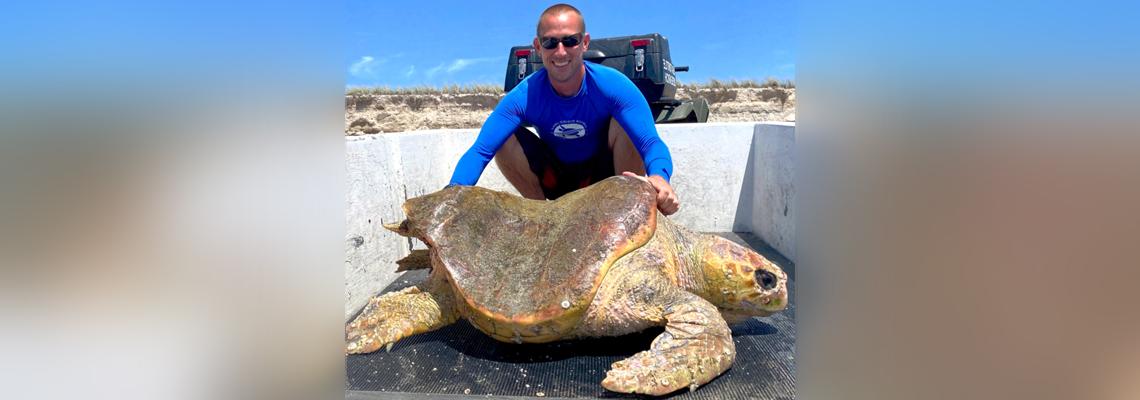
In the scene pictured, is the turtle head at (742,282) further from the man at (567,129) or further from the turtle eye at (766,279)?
the man at (567,129)

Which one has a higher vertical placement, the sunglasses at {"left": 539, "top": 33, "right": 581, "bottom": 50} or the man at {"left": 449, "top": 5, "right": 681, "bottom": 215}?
the sunglasses at {"left": 539, "top": 33, "right": 581, "bottom": 50}

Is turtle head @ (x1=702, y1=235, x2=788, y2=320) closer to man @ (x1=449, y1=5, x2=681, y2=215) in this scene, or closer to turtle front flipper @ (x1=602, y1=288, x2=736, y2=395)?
turtle front flipper @ (x1=602, y1=288, x2=736, y2=395)

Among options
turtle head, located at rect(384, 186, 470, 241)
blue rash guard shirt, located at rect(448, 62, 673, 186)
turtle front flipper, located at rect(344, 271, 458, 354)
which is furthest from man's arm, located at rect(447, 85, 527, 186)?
turtle front flipper, located at rect(344, 271, 458, 354)

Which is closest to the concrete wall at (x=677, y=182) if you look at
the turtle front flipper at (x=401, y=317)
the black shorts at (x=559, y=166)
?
the turtle front flipper at (x=401, y=317)

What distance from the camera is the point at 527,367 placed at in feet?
6.70

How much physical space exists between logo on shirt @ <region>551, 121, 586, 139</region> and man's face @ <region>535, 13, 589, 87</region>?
30cm

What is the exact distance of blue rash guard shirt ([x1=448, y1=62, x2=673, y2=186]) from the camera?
299 cm

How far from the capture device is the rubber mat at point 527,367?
183cm

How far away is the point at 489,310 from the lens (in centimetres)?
199

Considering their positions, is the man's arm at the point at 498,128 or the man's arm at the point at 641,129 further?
the man's arm at the point at 498,128

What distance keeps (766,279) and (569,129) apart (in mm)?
1507
